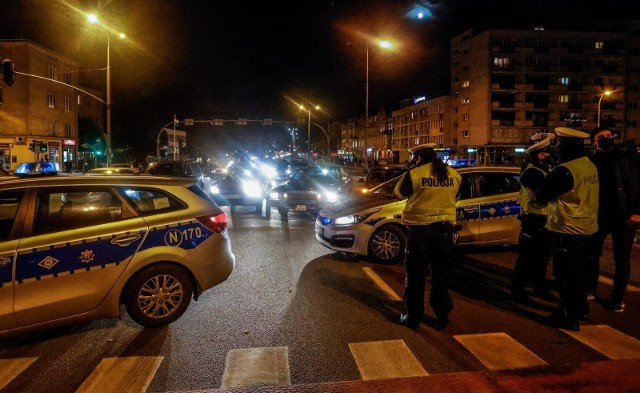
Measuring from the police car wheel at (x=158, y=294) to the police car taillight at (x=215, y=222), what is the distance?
1.87ft

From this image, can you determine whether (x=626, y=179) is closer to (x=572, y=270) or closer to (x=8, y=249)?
(x=572, y=270)

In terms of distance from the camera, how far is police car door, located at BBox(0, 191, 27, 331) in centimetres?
498

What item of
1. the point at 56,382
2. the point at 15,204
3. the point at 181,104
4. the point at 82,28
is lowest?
the point at 56,382

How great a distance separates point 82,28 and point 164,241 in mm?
57074

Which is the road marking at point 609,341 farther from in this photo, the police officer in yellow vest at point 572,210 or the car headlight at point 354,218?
the car headlight at point 354,218

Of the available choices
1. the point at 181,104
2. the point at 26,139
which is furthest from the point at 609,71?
the point at 26,139

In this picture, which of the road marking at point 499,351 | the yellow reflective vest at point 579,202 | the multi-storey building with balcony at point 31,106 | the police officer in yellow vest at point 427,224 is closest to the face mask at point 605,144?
the yellow reflective vest at point 579,202

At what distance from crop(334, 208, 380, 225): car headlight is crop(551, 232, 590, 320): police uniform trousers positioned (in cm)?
370

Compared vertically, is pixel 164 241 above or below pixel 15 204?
below

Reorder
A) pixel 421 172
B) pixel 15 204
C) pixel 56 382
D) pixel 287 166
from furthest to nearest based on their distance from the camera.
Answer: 1. pixel 287 166
2. pixel 421 172
3. pixel 15 204
4. pixel 56 382

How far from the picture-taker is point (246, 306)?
6762 millimetres

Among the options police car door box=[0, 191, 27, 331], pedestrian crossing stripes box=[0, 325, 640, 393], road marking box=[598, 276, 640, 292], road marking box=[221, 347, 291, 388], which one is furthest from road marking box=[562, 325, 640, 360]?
police car door box=[0, 191, 27, 331]

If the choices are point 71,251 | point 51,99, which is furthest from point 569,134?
point 51,99

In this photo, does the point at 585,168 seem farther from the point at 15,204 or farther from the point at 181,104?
the point at 181,104
